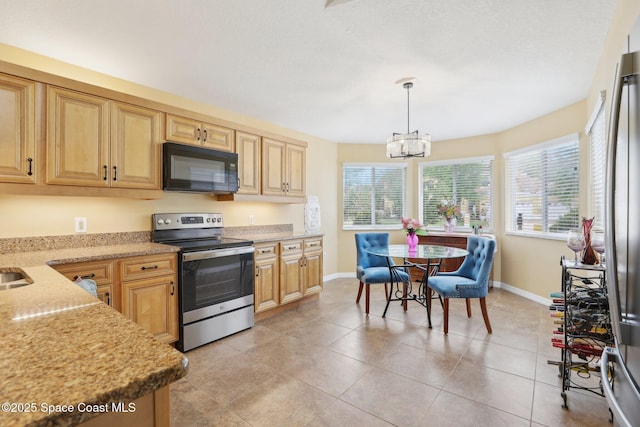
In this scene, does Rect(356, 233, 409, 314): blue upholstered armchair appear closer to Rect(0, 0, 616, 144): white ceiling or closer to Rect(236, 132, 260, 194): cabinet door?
Rect(236, 132, 260, 194): cabinet door

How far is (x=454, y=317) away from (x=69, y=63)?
4529mm

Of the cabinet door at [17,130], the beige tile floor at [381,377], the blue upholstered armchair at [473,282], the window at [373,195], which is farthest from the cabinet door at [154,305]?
the window at [373,195]

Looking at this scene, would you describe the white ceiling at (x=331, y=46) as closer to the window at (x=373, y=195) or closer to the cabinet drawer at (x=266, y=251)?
the cabinet drawer at (x=266, y=251)

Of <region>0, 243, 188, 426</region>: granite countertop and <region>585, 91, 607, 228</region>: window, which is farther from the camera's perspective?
<region>585, 91, 607, 228</region>: window

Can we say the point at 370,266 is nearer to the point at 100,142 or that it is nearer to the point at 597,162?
the point at 597,162

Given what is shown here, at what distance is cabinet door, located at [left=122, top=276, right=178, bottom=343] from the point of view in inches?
93.7

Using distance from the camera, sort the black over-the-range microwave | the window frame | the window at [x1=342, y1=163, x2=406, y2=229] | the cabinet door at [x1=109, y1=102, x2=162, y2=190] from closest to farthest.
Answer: the cabinet door at [x1=109, y1=102, x2=162, y2=190] → the black over-the-range microwave → the window frame → the window at [x1=342, y1=163, x2=406, y2=229]

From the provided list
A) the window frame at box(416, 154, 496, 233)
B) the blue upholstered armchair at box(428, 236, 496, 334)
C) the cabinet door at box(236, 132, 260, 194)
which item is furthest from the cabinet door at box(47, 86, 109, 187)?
the window frame at box(416, 154, 496, 233)

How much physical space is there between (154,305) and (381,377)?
6.25ft

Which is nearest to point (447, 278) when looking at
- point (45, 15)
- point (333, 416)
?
point (333, 416)

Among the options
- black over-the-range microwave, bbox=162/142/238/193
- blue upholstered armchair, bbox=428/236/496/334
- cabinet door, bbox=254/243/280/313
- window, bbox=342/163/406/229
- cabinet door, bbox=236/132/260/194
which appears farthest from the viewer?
window, bbox=342/163/406/229

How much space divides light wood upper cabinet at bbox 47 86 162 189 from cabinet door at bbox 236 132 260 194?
0.89 m

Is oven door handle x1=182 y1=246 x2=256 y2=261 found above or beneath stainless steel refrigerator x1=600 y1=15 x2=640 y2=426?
beneath

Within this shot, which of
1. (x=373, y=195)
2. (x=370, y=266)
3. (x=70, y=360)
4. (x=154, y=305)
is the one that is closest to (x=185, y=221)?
(x=154, y=305)
